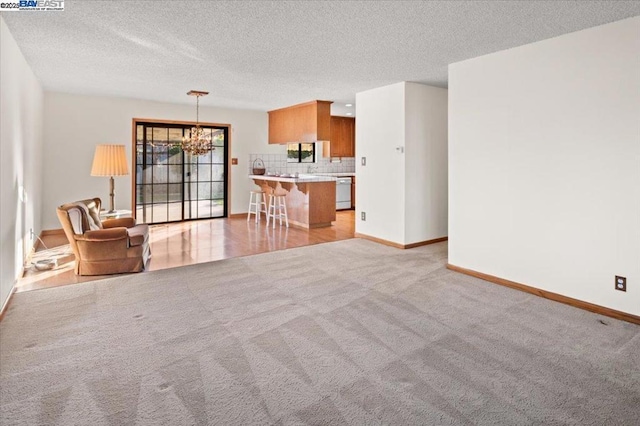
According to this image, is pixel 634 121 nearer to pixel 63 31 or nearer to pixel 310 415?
pixel 310 415

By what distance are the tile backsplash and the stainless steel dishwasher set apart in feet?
1.49

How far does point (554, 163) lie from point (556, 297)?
1.27m

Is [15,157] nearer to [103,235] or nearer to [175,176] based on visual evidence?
[103,235]

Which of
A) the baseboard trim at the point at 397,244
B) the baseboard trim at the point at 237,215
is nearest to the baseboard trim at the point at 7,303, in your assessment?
the baseboard trim at the point at 397,244

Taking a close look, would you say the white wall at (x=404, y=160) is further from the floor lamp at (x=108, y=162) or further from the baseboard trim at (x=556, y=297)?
the floor lamp at (x=108, y=162)

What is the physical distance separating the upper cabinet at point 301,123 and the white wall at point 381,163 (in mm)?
1058

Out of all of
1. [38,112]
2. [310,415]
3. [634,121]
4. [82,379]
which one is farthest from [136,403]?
[38,112]

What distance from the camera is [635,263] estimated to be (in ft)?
10.3

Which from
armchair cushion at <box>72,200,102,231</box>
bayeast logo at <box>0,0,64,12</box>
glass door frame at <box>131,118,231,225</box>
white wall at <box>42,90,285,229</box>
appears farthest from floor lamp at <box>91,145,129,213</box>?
bayeast logo at <box>0,0,64,12</box>

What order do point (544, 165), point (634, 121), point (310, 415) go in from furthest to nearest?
point (544, 165) < point (634, 121) < point (310, 415)

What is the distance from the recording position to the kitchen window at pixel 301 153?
969 centimetres

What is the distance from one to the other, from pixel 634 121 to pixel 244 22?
3.29 meters

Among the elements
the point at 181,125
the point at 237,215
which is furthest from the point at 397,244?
the point at 181,125

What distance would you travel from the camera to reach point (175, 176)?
8094mm
